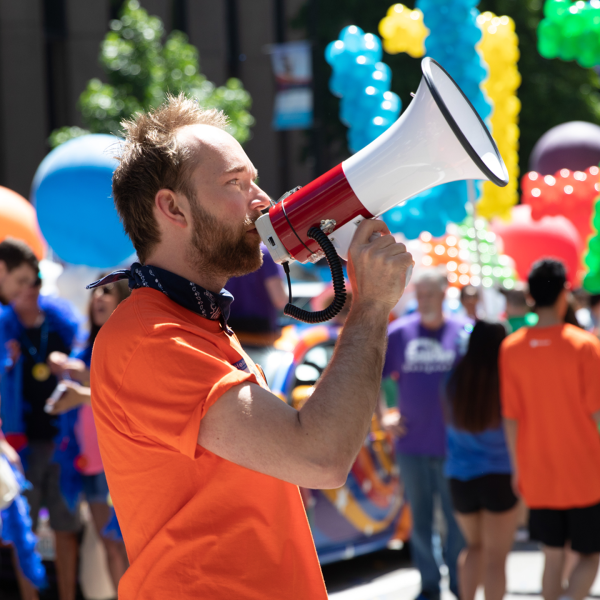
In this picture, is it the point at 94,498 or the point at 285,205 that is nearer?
the point at 285,205

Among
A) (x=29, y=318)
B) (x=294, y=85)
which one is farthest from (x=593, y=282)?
(x=294, y=85)

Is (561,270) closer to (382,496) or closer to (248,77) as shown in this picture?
(382,496)

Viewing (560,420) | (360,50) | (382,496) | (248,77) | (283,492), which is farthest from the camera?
(248,77)

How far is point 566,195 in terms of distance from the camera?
5.82m

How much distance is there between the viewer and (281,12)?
22.2 m

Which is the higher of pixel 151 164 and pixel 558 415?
pixel 151 164

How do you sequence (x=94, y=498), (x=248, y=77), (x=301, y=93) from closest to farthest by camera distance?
(x=94, y=498) → (x=301, y=93) → (x=248, y=77)

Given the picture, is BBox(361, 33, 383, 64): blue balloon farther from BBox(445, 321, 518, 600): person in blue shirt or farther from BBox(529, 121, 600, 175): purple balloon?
BBox(529, 121, 600, 175): purple balloon

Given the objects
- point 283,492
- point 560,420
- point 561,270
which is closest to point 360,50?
point 561,270

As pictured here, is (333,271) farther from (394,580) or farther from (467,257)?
(467,257)

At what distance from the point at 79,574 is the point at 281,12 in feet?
65.2

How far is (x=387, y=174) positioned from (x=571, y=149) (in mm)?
8773

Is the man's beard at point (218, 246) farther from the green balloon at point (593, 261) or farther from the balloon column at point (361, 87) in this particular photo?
the balloon column at point (361, 87)

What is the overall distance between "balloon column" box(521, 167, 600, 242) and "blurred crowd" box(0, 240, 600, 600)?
1.39m
